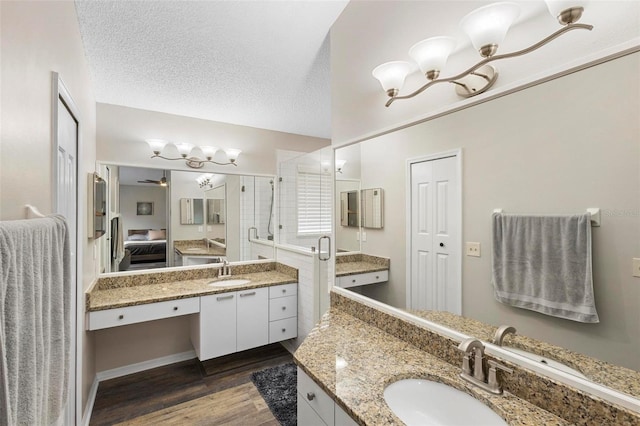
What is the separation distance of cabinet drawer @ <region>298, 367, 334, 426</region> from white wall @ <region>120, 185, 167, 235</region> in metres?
2.26

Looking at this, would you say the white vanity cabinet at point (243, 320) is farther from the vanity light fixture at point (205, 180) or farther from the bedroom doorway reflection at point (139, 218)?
the vanity light fixture at point (205, 180)

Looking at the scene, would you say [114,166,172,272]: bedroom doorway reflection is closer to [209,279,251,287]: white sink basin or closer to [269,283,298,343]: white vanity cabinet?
[209,279,251,287]: white sink basin

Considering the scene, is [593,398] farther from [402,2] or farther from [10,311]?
[402,2]

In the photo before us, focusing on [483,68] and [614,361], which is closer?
[614,361]

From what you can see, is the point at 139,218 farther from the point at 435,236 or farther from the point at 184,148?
the point at 435,236

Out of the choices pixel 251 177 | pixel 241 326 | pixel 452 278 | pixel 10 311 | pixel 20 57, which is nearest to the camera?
pixel 10 311

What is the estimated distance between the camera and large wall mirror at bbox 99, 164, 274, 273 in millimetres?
2656

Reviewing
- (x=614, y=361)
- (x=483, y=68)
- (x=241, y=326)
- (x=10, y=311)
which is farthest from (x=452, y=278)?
(x=241, y=326)

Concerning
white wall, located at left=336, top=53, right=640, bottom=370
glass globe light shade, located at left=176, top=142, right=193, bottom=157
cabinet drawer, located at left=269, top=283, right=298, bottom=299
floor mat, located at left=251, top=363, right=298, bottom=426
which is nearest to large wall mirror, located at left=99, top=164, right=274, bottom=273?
glass globe light shade, located at left=176, top=142, right=193, bottom=157

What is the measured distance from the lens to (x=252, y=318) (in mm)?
2701

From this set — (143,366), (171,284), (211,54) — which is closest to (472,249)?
(211,54)

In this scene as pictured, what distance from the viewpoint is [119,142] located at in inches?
104

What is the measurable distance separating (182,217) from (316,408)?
240 centimetres

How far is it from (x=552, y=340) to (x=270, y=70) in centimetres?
225
